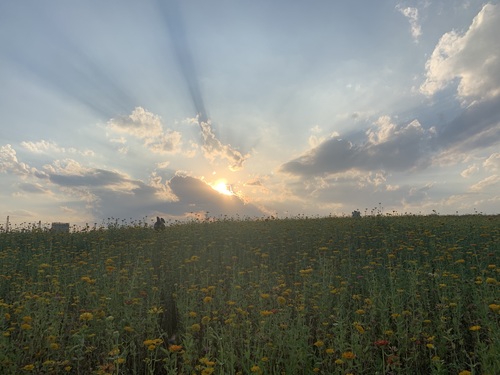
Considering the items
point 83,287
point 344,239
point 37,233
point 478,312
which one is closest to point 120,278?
point 83,287

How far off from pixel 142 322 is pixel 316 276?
442cm

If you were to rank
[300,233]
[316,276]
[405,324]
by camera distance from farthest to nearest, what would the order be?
[300,233] < [316,276] < [405,324]

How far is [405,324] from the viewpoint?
591 centimetres

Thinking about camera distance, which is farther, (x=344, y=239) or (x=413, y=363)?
(x=344, y=239)

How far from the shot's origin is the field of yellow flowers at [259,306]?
4773mm

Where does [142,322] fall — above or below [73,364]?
above

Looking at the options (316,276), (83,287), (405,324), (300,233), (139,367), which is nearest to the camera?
(139,367)

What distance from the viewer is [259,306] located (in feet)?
20.5

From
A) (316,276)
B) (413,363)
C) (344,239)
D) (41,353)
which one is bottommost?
(413,363)

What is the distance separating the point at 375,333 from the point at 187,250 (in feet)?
24.4

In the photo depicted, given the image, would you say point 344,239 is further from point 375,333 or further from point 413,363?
point 413,363

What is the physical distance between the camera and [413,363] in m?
5.30

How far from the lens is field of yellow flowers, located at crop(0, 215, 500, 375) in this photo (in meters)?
4.77

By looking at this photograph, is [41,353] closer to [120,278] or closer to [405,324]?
[120,278]
